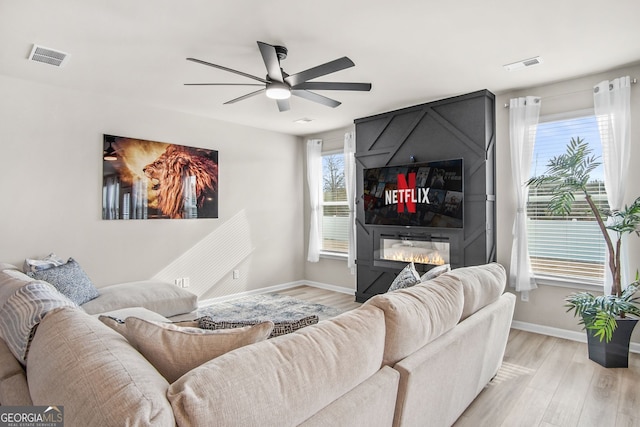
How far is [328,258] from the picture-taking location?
583cm

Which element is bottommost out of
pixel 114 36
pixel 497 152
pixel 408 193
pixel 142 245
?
pixel 142 245

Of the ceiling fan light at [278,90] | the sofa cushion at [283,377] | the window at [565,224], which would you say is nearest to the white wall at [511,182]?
the window at [565,224]

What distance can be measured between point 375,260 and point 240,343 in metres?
3.85

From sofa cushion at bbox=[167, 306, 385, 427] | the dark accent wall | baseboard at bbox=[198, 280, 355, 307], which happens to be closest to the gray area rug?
baseboard at bbox=[198, 280, 355, 307]

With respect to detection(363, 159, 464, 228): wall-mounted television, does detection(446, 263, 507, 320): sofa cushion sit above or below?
below

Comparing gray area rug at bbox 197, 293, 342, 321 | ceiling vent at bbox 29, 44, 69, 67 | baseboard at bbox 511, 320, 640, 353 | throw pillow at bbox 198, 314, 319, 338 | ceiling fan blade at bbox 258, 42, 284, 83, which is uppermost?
ceiling vent at bbox 29, 44, 69, 67

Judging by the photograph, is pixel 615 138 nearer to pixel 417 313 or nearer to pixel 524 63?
pixel 524 63

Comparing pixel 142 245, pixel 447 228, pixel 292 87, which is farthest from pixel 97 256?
pixel 447 228

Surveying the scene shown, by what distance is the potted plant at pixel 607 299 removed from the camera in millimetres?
2836

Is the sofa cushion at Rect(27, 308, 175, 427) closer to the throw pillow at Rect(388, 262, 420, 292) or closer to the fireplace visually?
→ the throw pillow at Rect(388, 262, 420, 292)

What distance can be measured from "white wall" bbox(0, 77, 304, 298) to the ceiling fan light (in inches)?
87.6

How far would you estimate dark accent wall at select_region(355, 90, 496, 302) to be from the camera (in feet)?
12.9

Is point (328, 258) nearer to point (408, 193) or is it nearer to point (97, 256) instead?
point (408, 193)

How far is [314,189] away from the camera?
596cm
